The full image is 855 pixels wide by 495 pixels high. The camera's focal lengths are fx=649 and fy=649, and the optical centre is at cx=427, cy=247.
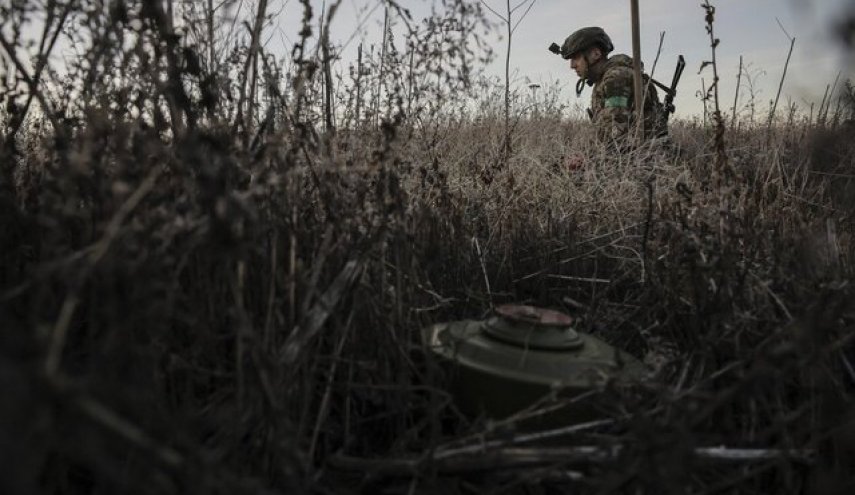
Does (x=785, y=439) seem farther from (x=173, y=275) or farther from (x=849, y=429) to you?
(x=173, y=275)

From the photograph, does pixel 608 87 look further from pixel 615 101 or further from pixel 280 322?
pixel 280 322

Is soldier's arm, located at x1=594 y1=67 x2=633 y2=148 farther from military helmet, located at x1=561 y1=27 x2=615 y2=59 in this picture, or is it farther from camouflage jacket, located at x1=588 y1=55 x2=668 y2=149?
military helmet, located at x1=561 y1=27 x2=615 y2=59

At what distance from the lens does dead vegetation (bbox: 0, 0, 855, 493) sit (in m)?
0.92

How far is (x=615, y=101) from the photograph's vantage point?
225 inches

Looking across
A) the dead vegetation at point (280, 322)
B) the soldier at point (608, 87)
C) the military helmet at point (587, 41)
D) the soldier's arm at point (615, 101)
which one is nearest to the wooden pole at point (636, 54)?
the soldier at point (608, 87)

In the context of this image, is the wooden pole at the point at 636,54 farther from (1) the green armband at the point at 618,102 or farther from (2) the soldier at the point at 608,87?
(1) the green armband at the point at 618,102

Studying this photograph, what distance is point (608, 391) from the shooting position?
1487 millimetres

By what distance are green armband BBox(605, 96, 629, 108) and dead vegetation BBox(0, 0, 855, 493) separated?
3.28m

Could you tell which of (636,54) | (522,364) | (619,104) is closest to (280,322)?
(522,364)

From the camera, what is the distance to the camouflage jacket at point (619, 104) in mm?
5391

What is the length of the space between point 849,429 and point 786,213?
1.92 m

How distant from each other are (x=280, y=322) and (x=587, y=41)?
18.7ft

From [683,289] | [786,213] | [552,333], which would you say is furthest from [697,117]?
[552,333]

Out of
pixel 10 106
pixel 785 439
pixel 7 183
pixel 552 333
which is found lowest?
pixel 785 439
